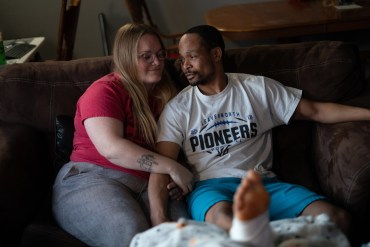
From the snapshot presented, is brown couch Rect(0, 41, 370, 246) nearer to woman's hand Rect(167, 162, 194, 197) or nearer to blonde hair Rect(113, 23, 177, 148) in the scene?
blonde hair Rect(113, 23, 177, 148)

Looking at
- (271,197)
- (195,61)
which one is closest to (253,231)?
(271,197)

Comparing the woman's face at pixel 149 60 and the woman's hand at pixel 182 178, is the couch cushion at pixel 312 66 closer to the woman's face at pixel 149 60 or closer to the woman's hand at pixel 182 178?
the woman's face at pixel 149 60

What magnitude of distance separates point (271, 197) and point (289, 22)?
64.4 inches

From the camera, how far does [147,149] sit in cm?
171

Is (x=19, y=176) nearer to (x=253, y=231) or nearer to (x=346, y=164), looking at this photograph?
(x=253, y=231)

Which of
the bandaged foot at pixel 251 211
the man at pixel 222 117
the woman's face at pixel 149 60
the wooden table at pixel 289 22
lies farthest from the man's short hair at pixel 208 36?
the wooden table at pixel 289 22

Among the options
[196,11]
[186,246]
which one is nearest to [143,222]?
[186,246]

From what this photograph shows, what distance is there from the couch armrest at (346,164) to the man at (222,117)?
0.07 metres

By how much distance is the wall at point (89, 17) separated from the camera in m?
3.81

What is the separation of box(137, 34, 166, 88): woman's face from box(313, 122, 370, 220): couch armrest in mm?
752

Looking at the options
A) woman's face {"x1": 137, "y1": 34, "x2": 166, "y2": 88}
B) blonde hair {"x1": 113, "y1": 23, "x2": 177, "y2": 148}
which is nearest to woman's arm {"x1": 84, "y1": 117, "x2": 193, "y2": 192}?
blonde hair {"x1": 113, "y1": 23, "x2": 177, "y2": 148}

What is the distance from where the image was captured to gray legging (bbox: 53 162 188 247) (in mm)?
1508

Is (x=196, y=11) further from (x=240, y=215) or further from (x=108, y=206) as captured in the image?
(x=240, y=215)

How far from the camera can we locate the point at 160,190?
1.64 meters
